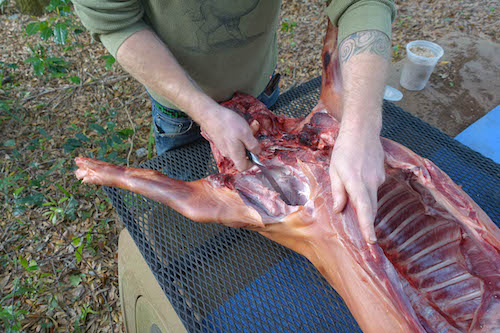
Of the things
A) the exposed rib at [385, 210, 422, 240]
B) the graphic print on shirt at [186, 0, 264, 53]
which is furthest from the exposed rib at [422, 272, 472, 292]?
the graphic print on shirt at [186, 0, 264, 53]

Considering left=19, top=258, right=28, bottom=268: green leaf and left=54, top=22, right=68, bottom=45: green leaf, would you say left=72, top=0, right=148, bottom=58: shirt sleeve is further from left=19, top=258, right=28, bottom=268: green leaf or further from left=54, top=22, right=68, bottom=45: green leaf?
left=19, top=258, right=28, bottom=268: green leaf

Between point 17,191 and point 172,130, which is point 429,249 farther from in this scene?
point 17,191

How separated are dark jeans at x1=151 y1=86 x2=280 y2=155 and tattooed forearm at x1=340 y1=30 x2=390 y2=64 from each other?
38.5 inches

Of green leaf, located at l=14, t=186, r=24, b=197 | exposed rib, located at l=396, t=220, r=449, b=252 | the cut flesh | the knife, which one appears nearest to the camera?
the cut flesh

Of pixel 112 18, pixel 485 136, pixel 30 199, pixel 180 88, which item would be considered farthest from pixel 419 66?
pixel 30 199

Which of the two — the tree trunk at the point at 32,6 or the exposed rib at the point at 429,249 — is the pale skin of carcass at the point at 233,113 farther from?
the tree trunk at the point at 32,6

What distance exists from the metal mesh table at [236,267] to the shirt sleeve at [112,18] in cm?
74

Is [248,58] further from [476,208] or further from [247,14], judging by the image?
[476,208]

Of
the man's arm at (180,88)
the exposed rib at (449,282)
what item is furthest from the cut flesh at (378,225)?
the man's arm at (180,88)

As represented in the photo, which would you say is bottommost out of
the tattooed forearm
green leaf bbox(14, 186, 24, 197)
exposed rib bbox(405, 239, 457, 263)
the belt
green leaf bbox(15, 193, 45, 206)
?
green leaf bbox(14, 186, 24, 197)

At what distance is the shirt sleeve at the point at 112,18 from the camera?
4.15 feet

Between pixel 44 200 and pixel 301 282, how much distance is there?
226 centimetres

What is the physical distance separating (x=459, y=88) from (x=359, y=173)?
8.31ft

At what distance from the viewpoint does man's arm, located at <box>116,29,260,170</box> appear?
1.35 m
